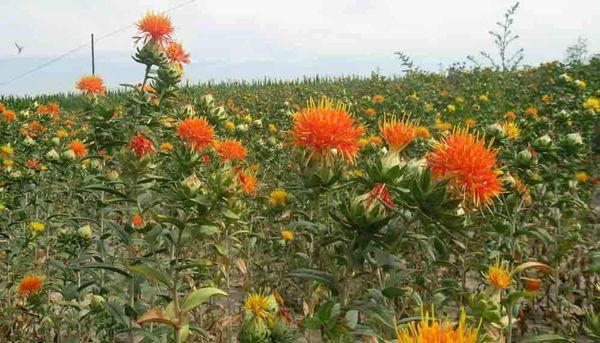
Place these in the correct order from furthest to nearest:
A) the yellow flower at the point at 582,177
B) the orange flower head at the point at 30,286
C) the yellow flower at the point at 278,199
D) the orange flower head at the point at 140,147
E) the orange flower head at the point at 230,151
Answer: the yellow flower at the point at 582,177 → the yellow flower at the point at 278,199 → the orange flower head at the point at 30,286 → the orange flower head at the point at 230,151 → the orange flower head at the point at 140,147

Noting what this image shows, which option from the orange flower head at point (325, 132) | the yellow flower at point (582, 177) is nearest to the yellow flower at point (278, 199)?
the orange flower head at point (325, 132)

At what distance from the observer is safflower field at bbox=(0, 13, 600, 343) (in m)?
1.56

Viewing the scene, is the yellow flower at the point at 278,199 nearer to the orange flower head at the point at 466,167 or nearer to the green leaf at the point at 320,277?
the green leaf at the point at 320,277

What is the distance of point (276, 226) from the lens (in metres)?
4.37

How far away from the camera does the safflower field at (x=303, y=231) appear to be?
1556mm

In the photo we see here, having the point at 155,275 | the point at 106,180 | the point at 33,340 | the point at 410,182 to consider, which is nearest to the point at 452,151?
the point at 410,182

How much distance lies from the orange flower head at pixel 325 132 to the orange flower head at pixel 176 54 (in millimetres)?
1416

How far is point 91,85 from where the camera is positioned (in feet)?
11.4

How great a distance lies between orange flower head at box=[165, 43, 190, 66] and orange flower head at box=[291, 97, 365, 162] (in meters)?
Result: 1.42

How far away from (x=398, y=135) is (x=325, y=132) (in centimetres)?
27

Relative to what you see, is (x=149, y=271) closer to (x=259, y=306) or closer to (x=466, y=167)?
(x=259, y=306)

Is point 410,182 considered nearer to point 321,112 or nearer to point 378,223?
point 378,223

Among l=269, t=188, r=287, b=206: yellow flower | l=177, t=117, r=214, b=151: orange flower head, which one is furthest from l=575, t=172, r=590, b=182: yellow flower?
l=177, t=117, r=214, b=151: orange flower head

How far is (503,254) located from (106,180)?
2044 millimetres
